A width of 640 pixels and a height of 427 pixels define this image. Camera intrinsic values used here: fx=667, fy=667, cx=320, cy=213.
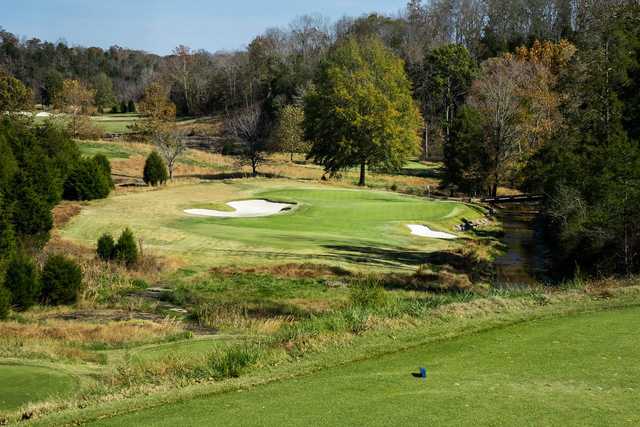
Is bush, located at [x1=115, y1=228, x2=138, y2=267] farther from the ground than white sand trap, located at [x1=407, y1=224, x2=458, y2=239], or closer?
farther from the ground

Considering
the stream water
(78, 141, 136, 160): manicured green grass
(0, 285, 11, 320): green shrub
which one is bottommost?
the stream water

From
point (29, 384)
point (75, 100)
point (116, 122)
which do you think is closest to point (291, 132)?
point (75, 100)

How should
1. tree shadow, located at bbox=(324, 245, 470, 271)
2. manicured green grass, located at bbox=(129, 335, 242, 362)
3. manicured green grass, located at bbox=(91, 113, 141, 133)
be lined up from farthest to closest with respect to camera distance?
manicured green grass, located at bbox=(91, 113, 141, 133), tree shadow, located at bbox=(324, 245, 470, 271), manicured green grass, located at bbox=(129, 335, 242, 362)

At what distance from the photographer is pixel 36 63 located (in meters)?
163

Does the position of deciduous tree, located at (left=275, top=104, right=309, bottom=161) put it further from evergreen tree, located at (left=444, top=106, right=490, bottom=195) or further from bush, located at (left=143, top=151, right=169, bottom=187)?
bush, located at (left=143, top=151, right=169, bottom=187)

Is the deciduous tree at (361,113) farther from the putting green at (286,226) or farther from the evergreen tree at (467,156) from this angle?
the putting green at (286,226)

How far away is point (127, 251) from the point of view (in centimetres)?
2953

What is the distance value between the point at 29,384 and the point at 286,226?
A: 2775 cm

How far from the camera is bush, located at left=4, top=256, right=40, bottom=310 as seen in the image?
914 inches

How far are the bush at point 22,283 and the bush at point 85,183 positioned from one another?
2337 centimetres

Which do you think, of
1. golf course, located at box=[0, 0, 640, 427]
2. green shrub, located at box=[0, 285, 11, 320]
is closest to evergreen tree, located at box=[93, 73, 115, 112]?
golf course, located at box=[0, 0, 640, 427]

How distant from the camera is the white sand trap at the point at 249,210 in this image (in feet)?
146

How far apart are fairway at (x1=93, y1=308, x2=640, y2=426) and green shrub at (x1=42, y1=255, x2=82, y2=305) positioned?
16471 mm

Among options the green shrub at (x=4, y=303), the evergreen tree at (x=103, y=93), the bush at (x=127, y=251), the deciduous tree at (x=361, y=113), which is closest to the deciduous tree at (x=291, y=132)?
the deciduous tree at (x=361, y=113)
